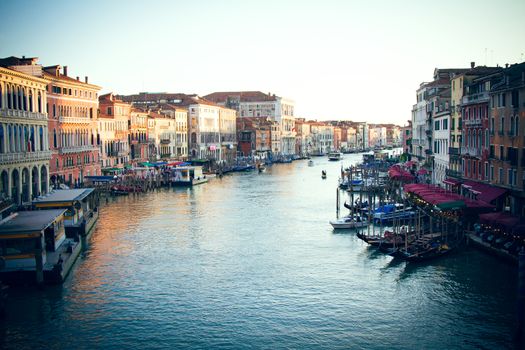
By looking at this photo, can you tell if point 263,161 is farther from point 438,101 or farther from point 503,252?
point 503,252

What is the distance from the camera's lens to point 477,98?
2358cm

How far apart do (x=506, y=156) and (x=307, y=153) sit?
76.0 m

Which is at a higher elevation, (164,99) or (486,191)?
(164,99)

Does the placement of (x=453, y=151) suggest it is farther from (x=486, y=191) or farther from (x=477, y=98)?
(x=486, y=191)

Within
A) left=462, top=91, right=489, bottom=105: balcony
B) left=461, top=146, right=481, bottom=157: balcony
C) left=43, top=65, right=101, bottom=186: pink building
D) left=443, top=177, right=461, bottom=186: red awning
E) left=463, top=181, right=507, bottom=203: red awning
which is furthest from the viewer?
left=43, top=65, right=101, bottom=186: pink building

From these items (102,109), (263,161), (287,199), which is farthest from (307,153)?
(287,199)

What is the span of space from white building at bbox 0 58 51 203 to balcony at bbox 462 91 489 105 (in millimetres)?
18623

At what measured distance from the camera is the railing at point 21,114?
906 inches

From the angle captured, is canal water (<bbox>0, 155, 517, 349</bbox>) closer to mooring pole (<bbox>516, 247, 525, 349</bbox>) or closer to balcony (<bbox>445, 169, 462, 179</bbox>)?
mooring pole (<bbox>516, 247, 525, 349</bbox>)

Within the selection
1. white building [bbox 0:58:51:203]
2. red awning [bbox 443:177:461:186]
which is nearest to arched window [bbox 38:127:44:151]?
white building [bbox 0:58:51:203]

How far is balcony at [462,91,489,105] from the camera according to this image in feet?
Result: 74.0

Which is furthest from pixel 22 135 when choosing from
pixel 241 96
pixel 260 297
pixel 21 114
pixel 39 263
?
pixel 241 96

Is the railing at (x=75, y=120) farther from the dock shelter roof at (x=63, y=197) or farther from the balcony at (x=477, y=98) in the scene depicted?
the balcony at (x=477, y=98)

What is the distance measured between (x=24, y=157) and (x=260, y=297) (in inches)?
586
